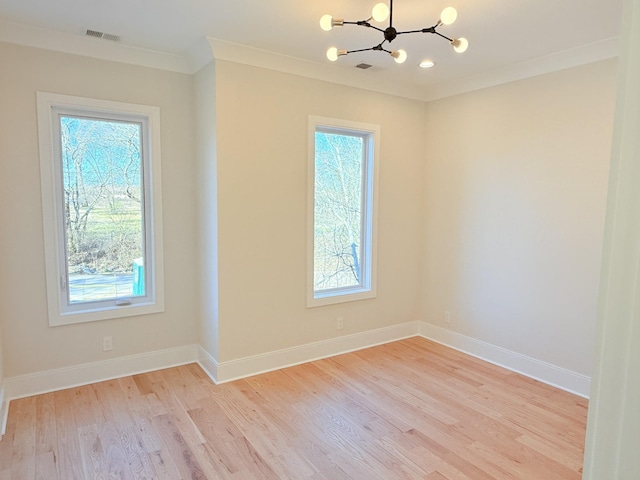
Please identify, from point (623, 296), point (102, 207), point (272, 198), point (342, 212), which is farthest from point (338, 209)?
point (623, 296)

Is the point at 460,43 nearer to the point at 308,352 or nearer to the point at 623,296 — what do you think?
the point at 623,296

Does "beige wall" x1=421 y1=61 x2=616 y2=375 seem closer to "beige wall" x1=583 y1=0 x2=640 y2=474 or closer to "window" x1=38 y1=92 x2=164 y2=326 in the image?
"window" x1=38 y1=92 x2=164 y2=326

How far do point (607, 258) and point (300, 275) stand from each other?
3.26 m

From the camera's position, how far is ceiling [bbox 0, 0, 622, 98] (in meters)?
2.49

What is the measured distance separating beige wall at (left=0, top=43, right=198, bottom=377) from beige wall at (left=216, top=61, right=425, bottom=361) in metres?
0.55

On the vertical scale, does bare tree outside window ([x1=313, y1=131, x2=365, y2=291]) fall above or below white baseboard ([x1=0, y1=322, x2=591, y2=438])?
above

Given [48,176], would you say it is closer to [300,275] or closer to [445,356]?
[300,275]

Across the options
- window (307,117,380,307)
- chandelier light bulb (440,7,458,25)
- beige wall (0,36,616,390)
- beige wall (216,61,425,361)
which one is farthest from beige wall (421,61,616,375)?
chandelier light bulb (440,7,458,25)

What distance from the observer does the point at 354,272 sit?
4.19 m

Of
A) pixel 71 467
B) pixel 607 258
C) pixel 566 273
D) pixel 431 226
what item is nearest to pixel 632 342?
pixel 607 258

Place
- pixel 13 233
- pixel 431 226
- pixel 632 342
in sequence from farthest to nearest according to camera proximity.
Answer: pixel 431 226 → pixel 13 233 → pixel 632 342

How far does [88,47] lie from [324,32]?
69.9 inches

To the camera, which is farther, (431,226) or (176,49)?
(431,226)

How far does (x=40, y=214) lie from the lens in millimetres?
2998
